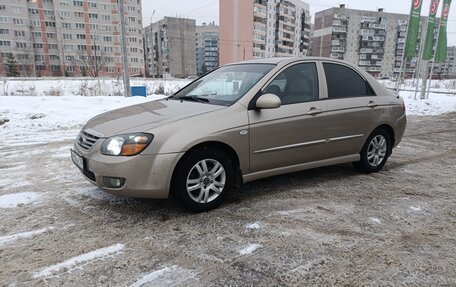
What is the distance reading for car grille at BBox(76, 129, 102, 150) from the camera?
3.39 m

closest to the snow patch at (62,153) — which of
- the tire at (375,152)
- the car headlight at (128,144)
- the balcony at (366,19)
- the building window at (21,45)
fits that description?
the car headlight at (128,144)

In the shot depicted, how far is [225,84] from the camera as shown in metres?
4.27

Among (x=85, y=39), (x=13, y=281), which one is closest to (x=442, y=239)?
(x=13, y=281)

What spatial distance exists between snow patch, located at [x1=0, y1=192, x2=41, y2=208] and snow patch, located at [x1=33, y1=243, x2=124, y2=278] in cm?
153

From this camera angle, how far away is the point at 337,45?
313ft

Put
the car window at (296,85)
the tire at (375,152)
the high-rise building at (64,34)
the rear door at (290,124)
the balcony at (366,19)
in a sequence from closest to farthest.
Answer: the rear door at (290,124) < the car window at (296,85) < the tire at (375,152) < the high-rise building at (64,34) < the balcony at (366,19)

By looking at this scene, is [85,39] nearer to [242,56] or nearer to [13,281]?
[242,56]

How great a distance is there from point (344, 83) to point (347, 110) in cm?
41

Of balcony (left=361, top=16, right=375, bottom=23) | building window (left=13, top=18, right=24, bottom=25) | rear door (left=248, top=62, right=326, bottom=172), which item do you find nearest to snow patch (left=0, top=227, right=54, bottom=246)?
rear door (left=248, top=62, right=326, bottom=172)

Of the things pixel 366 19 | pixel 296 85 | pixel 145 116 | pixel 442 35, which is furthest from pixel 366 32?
pixel 145 116

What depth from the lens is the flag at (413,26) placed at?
637 inches

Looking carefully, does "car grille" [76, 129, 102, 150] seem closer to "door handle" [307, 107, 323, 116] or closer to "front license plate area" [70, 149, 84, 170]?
"front license plate area" [70, 149, 84, 170]

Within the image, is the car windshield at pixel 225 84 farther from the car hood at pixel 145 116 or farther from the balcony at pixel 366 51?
the balcony at pixel 366 51

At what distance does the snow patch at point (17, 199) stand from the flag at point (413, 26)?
1783 cm
